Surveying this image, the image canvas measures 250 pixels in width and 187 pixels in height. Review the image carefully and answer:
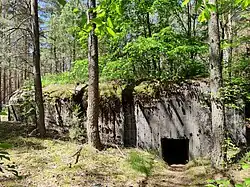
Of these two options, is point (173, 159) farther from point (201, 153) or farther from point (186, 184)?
point (186, 184)

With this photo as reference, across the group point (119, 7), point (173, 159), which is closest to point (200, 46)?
point (173, 159)

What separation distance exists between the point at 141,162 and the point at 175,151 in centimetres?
A: 276

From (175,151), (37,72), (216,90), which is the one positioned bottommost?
(175,151)

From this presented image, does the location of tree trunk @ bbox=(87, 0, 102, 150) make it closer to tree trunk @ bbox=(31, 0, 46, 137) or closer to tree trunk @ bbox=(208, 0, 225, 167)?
tree trunk @ bbox=(31, 0, 46, 137)

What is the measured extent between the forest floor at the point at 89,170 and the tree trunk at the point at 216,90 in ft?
1.80

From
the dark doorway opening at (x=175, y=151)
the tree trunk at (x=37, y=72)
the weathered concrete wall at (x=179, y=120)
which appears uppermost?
the tree trunk at (x=37, y=72)

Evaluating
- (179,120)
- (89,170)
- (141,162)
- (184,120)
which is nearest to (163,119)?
(179,120)

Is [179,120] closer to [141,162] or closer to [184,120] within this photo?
[184,120]

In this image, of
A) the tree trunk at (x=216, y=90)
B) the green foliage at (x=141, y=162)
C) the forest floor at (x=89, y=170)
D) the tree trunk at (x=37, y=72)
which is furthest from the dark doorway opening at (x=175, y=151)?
the tree trunk at (x=37, y=72)

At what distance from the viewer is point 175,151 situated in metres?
10.0

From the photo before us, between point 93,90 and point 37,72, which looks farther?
point 37,72

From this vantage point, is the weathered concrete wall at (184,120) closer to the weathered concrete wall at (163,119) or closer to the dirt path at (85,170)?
the weathered concrete wall at (163,119)

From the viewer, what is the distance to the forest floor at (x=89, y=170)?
618cm

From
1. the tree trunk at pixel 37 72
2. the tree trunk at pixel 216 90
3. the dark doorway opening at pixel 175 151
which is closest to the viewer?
the tree trunk at pixel 216 90
